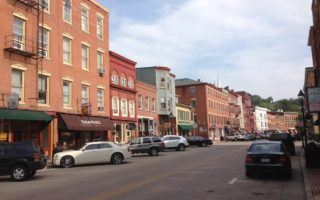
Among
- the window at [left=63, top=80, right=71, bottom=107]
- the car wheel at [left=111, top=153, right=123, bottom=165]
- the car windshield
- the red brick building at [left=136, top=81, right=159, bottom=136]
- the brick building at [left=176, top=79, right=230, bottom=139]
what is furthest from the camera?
the brick building at [left=176, top=79, right=230, bottom=139]

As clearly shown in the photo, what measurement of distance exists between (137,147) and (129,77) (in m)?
14.1

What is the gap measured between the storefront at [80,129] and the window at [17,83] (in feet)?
14.9

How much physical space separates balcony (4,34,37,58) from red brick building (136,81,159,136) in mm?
21842

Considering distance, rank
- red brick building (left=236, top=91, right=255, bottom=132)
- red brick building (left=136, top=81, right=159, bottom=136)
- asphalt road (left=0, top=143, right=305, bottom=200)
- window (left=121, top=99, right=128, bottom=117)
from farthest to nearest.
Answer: red brick building (left=236, top=91, right=255, bottom=132)
red brick building (left=136, top=81, right=159, bottom=136)
window (left=121, top=99, right=128, bottom=117)
asphalt road (left=0, top=143, right=305, bottom=200)

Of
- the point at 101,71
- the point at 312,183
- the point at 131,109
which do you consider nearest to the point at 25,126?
the point at 101,71

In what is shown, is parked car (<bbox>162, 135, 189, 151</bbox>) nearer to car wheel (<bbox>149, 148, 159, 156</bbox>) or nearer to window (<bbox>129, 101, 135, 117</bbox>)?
window (<bbox>129, 101, 135, 117</bbox>)

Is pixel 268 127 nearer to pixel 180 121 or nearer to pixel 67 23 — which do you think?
pixel 180 121

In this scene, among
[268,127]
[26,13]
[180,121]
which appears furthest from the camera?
[268,127]

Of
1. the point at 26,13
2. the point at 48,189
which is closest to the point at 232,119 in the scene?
the point at 26,13

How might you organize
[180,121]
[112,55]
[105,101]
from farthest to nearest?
1. [180,121]
2. [112,55]
3. [105,101]

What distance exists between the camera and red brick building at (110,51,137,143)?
138 feet

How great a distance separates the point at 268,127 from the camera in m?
169

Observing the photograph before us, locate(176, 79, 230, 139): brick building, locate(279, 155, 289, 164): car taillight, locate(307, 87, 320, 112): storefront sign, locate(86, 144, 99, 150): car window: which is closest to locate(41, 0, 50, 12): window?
locate(86, 144, 99, 150): car window

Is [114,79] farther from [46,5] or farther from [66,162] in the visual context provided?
[66,162]
